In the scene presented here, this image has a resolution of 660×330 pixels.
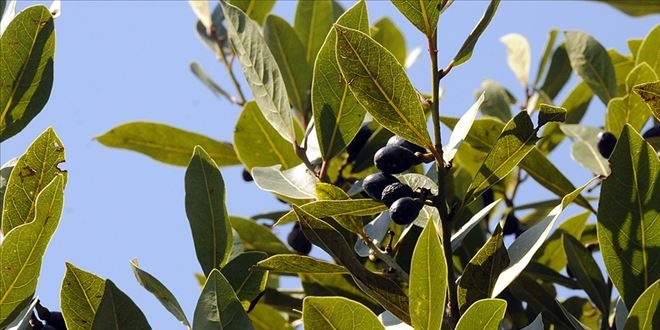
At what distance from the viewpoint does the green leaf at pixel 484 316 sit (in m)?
1.30

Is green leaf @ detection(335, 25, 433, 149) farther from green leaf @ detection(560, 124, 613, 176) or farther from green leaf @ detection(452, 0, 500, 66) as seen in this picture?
green leaf @ detection(560, 124, 613, 176)

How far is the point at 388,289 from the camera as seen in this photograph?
61.3 inches

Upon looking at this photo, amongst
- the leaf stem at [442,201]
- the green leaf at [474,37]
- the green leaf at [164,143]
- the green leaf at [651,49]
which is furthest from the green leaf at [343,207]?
the green leaf at [164,143]

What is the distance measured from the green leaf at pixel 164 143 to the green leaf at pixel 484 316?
139 cm

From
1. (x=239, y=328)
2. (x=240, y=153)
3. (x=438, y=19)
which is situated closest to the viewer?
(x=239, y=328)

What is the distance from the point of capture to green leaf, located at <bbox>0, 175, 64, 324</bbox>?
143cm

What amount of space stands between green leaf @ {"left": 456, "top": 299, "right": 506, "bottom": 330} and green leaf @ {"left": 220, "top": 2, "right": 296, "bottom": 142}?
0.71m

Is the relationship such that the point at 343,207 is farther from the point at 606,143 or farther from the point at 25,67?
the point at 606,143

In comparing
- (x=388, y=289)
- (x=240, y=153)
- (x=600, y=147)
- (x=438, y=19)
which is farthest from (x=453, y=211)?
(x=240, y=153)

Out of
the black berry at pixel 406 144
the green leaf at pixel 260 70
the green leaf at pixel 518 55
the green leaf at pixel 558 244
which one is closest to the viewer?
the black berry at pixel 406 144

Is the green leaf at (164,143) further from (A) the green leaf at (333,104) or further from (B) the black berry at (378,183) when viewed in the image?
(B) the black berry at (378,183)

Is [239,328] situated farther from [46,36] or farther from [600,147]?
[600,147]

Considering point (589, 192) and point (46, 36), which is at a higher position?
point (46, 36)

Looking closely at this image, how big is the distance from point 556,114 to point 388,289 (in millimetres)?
353
